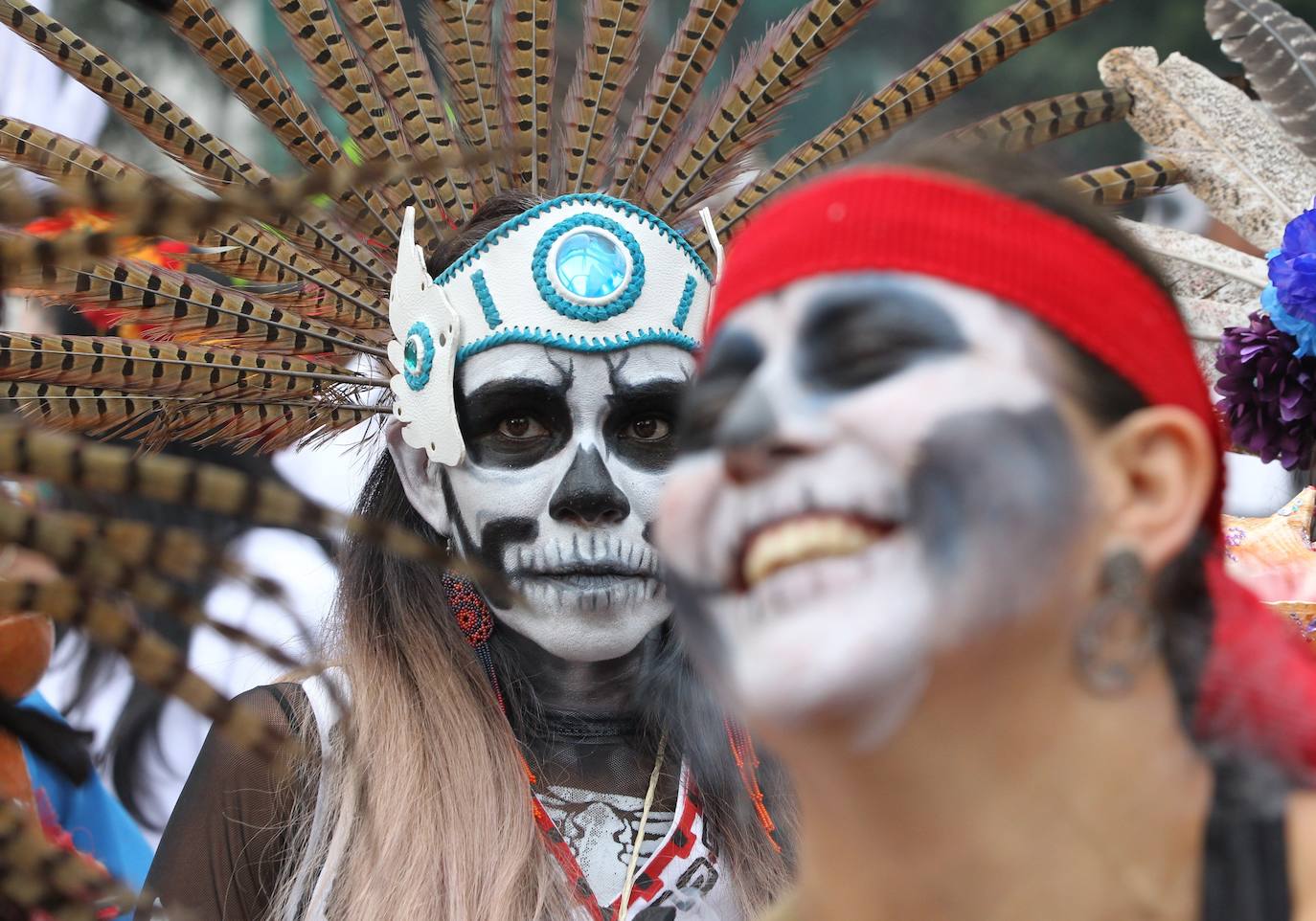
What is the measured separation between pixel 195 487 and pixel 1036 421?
0.65 metres

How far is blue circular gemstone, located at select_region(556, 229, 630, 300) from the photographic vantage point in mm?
2381

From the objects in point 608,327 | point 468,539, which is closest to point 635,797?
point 468,539

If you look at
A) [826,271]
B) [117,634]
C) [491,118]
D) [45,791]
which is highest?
[491,118]

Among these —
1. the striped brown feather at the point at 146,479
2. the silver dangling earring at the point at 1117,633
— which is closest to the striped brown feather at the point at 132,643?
the striped brown feather at the point at 146,479

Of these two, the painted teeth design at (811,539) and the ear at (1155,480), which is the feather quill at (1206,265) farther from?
the painted teeth design at (811,539)

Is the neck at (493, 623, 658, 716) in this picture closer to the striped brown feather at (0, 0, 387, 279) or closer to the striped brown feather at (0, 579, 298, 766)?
the striped brown feather at (0, 0, 387, 279)

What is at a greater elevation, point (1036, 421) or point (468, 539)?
point (1036, 421)

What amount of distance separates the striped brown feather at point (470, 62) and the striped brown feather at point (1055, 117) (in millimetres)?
890

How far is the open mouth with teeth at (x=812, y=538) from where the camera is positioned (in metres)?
1.08

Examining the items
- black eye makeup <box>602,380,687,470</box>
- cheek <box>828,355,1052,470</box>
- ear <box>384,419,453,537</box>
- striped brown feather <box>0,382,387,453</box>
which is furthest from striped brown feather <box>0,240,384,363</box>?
cheek <box>828,355,1052,470</box>

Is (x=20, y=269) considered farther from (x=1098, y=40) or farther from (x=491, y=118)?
(x=1098, y=40)

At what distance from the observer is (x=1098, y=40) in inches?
225

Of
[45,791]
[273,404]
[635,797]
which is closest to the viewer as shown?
[635,797]

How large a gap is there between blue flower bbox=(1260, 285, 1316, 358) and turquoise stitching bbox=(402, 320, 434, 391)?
4.61 ft
